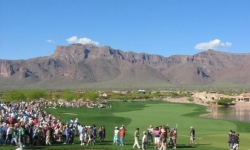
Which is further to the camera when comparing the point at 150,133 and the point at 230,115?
the point at 230,115

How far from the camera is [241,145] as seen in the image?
36375 millimetres

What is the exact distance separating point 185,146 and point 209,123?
2630 centimetres

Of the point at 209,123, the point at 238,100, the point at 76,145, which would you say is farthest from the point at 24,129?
the point at 238,100

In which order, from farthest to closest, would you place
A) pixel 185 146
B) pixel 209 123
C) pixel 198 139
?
pixel 209 123 < pixel 198 139 < pixel 185 146

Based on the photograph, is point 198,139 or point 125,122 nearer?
point 198,139

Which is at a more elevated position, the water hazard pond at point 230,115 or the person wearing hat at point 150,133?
the person wearing hat at point 150,133

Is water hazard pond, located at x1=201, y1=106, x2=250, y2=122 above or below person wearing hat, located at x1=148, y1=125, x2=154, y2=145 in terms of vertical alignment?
below

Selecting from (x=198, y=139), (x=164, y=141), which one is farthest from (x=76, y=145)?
(x=198, y=139)

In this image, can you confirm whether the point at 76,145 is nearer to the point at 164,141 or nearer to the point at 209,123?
the point at 164,141

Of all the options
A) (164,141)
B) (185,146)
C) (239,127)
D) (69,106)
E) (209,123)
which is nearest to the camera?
(164,141)

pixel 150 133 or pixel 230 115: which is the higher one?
pixel 150 133

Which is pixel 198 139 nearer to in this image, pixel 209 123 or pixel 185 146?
pixel 185 146

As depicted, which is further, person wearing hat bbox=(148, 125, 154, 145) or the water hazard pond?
the water hazard pond

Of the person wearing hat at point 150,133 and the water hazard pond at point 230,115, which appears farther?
the water hazard pond at point 230,115
